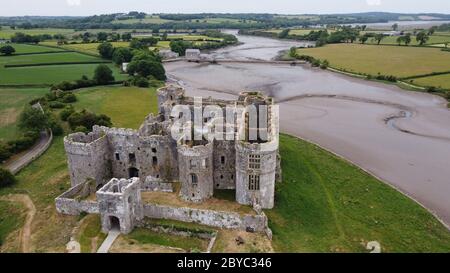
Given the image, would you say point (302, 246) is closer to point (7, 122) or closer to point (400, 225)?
point (400, 225)

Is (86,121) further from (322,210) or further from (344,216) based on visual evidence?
(344,216)

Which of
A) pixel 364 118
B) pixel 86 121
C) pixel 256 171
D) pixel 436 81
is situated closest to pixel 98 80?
pixel 86 121

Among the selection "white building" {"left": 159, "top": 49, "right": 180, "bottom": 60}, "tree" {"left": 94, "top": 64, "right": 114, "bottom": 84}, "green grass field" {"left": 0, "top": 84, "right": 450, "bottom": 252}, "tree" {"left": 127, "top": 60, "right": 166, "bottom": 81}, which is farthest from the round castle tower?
"white building" {"left": 159, "top": 49, "right": 180, "bottom": 60}

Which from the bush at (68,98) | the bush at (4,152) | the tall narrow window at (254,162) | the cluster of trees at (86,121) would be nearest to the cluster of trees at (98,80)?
the bush at (68,98)

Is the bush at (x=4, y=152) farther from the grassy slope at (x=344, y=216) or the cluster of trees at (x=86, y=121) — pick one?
the grassy slope at (x=344, y=216)

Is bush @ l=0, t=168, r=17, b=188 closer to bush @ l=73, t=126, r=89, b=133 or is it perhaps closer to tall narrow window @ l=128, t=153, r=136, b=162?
bush @ l=73, t=126, r=89, b=133

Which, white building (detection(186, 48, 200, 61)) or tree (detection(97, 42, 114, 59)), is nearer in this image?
tree (detection(97, 42, 114, 59))
